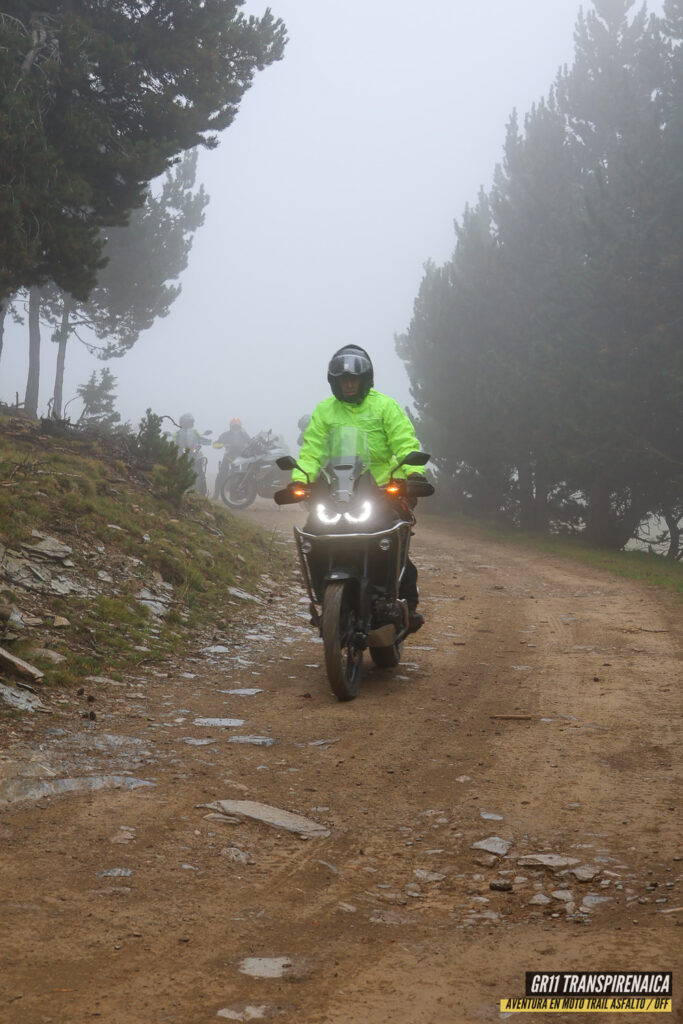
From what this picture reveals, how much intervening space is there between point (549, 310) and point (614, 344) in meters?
2.15

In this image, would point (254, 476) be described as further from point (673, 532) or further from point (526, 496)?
point (673, 532)

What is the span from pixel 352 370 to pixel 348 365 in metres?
0.05

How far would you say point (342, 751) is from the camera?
5.02 meters

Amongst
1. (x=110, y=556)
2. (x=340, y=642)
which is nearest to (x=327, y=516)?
(x=340, y=642)

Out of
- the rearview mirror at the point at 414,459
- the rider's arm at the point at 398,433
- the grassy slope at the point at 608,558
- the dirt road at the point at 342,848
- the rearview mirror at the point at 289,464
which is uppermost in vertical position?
the rider's arm at the point at 398,433

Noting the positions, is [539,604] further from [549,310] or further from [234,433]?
[234,433]

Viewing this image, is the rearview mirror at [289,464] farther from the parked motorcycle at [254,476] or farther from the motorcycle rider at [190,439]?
the motorcycle rider at [190,439]

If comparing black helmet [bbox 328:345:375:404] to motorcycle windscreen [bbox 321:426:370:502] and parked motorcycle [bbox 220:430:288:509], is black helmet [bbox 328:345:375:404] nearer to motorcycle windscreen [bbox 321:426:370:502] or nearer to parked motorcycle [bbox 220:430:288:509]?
motorcycle windscreen [bbox 321:426:370:502]

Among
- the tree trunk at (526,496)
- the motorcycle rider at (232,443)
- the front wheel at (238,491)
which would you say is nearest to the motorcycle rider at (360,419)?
the front wheel at (238,491)

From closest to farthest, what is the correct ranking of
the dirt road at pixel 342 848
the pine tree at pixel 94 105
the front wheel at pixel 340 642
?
the dirt road at pixel 342 848 → the front wheel at pixel 340 642 → the pine tree at pixel 94 105

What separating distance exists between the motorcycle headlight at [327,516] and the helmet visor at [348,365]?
1110 millimetres

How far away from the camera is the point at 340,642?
19.7ft

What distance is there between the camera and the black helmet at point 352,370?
677 centimetres

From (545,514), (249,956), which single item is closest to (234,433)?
(545,514)
